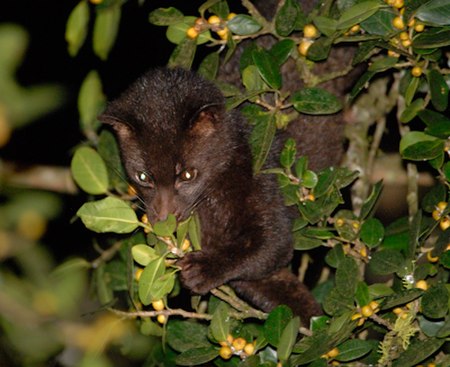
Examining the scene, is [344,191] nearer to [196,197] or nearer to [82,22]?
[196,197]

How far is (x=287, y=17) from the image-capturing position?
13.9ft

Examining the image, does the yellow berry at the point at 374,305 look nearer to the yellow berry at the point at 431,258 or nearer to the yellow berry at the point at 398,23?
the yellow berry at the point at 431,258

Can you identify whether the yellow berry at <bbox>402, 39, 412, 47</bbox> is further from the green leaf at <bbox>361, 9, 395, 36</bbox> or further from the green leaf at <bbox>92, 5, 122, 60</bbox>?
the green leaf at <bbox>92, 5, 122, 60</bbox>

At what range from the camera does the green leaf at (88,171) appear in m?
4.27

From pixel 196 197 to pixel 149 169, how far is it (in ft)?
0.94

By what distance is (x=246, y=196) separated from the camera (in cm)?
470

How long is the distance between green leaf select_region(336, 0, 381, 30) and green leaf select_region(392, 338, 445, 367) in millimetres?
1416

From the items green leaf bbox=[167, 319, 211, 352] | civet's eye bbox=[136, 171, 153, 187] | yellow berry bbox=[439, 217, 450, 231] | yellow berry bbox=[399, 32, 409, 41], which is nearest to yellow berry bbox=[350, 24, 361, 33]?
yellow berry bbox=[399, 32, 409, 41]

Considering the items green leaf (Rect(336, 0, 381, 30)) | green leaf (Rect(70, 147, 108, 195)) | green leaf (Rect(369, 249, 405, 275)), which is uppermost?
green leaf (Rect(336, 0, 381, 30))

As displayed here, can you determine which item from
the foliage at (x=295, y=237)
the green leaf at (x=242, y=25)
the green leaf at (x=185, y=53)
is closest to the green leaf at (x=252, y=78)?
the foliage at (x=295, y=237)

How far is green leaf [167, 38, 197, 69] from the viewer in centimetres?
441

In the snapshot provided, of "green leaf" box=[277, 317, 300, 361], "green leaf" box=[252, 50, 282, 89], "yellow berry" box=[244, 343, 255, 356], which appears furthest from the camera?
"green leaf" box=[252, 50, 282, 89]

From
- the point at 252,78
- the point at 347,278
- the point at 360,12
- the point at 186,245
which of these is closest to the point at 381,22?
the point at 360,12

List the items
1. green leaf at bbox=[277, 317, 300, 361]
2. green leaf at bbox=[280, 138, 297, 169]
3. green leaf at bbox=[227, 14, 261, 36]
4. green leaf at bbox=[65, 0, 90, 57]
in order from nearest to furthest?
green leaf at bbox=[277, 317, 300, 361], green leaf at bbox=[280, 138, 297, 169], green leaf at bbox=[227, 14, 261, 36], green leaf at bbox=[65, 0, 90, 57]
